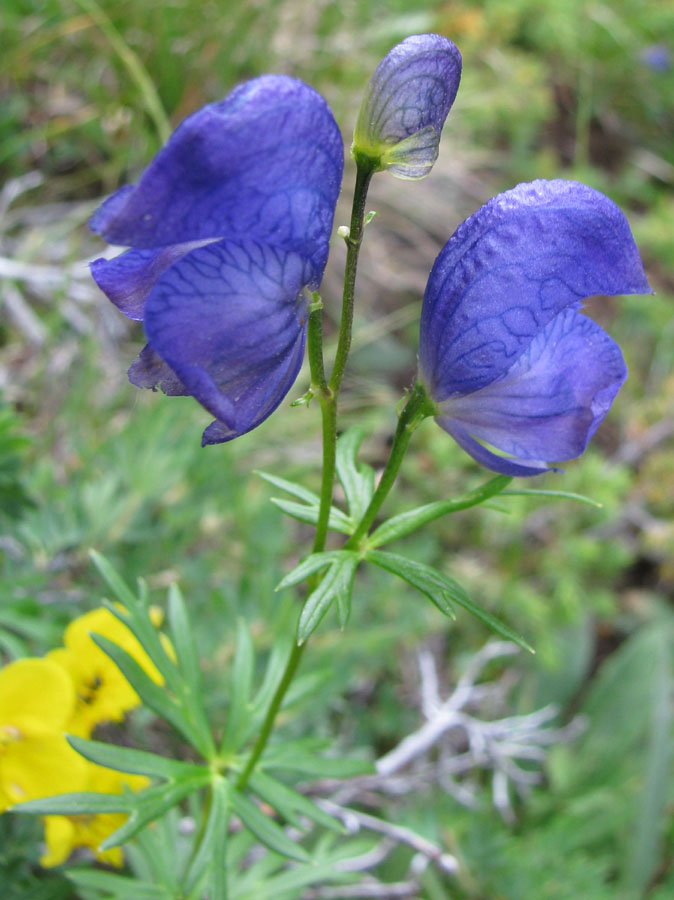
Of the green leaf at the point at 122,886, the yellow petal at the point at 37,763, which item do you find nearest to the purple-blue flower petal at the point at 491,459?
the yellow petal at the point at 37,763

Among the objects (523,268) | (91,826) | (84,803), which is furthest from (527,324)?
(91,826)

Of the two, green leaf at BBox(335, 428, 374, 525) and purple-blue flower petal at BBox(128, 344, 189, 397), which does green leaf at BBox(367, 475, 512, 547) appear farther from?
purple-blue flower petal at BBox(128, 344, 189, 397)

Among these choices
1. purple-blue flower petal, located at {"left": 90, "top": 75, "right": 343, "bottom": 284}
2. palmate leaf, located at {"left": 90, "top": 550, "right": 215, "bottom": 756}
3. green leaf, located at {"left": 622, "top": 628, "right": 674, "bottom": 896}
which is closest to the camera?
purple-blue flower petal, located at {"left": 90, "top": 75, "right": 343, "bottom": 284}

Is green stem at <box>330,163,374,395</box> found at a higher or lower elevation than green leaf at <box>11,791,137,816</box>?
higher

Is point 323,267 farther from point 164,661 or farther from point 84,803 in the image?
point 84,803

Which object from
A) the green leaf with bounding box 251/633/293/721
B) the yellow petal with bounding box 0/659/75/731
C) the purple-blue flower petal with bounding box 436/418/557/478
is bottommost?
the green leaf with bounding box 251/633/293/721

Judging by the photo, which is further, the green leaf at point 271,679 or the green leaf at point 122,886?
the green leaf at point 271,679

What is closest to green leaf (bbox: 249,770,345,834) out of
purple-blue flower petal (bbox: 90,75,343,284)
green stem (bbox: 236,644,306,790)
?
green stem (bbox: 236,644,306,790)

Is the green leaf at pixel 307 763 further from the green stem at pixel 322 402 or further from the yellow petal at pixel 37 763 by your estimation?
the green stem at pixel 322 402
